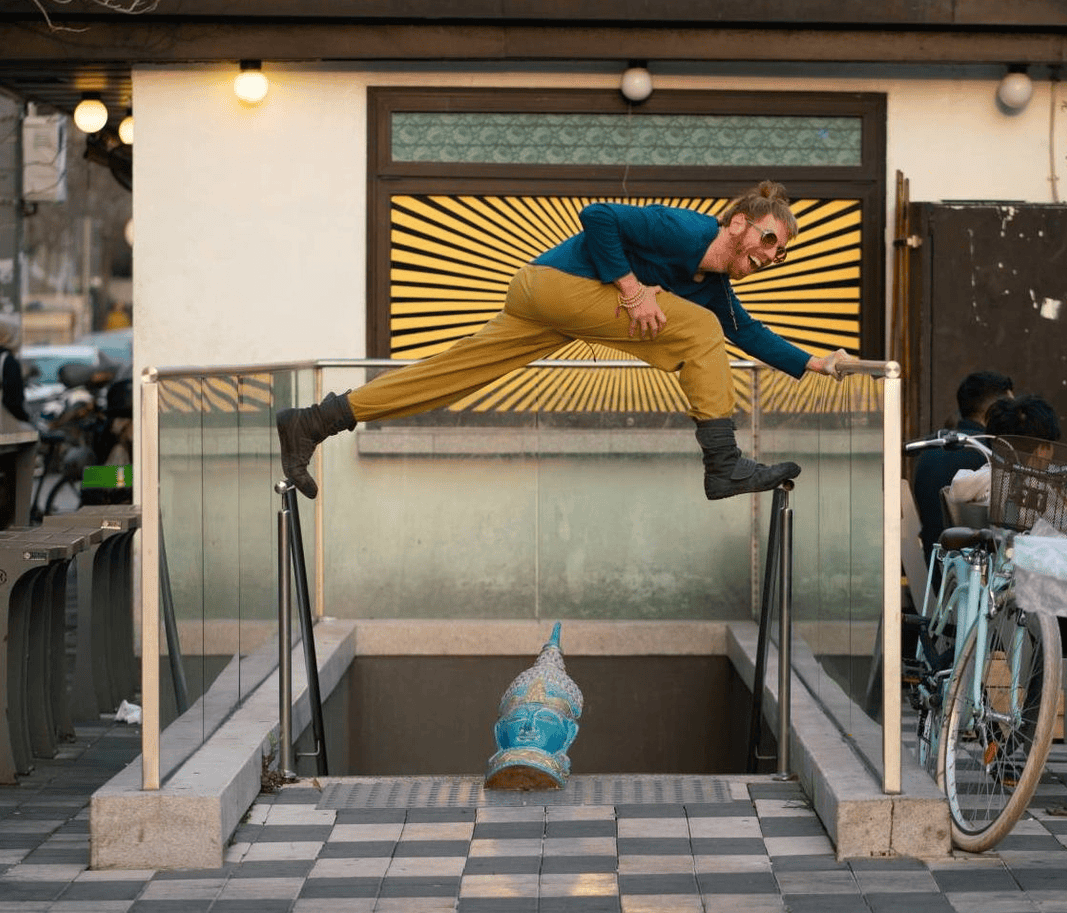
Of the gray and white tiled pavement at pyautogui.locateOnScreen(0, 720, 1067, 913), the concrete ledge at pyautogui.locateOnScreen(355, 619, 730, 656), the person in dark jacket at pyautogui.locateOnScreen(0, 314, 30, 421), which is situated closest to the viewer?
the gray and white tiled pavement at pyautogui.locateOnScreen(0, 720, 1067, 913)

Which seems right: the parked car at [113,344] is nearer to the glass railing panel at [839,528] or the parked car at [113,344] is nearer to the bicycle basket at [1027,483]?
the glass railing panel at [839,528]

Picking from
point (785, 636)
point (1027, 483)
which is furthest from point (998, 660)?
point (785, 636)

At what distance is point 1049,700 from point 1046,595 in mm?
347

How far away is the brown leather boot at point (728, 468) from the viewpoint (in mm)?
6855

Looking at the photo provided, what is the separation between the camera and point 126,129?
1327cm

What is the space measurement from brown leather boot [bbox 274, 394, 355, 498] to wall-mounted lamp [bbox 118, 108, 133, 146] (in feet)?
21.0

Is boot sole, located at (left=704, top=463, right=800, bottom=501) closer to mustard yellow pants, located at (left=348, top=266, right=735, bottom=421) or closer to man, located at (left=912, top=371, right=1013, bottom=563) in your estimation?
mustard yellow pants, located at (left=348, top=266, right=735, bottom=421)

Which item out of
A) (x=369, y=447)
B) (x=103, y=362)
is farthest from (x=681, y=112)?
(x=103, y=362)

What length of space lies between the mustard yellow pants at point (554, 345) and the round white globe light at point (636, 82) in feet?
12.3

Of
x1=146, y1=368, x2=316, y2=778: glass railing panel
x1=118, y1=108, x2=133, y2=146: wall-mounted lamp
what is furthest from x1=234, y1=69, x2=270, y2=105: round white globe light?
x1=118, y1=108, x2=133, y2=146: wall-mounted lamp

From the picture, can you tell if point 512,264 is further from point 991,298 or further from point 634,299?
point 634,299

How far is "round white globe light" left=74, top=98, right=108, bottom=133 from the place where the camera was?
1246 centimetres

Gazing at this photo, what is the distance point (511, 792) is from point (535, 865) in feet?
3.22

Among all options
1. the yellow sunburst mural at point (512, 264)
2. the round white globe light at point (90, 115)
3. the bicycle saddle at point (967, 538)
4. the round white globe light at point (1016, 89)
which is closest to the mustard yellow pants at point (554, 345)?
the bicycle saddle at point (967, 538)
